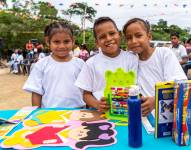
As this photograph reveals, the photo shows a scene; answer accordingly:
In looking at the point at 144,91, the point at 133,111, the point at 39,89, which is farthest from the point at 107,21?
the point at 133,111

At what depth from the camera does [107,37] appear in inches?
65.2

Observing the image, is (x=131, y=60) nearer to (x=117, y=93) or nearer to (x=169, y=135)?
(x=117, y=93)

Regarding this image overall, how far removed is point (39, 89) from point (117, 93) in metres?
0.67

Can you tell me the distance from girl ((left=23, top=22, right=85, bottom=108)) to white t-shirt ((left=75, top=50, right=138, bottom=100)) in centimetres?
26

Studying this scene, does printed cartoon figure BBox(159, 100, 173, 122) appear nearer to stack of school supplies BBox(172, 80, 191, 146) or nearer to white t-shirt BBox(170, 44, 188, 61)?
stack of school supplies BBox(172, 80, 191, 146)

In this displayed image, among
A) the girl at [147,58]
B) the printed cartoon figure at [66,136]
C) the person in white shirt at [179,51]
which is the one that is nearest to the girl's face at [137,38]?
the girl at [147,58]

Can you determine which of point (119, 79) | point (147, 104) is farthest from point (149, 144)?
point (119, 79)

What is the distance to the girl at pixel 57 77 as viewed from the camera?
6.18 feet

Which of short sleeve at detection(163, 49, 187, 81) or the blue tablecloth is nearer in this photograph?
the blue tablecloth

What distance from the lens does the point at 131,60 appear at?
1.69 m

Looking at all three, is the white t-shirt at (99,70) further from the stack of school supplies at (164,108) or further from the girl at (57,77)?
the stack of school supplies at (164,108)

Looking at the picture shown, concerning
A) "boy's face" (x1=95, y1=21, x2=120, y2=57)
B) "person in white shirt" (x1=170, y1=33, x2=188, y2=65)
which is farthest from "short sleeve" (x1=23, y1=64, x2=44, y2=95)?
"person in white shirt" (x1=170, y1=33, x2=188, y2=65)

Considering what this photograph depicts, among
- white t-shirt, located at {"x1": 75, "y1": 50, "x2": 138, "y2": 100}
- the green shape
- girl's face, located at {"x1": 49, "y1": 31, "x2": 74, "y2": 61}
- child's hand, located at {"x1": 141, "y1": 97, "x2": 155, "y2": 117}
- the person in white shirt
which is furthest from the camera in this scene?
the person in white shirt

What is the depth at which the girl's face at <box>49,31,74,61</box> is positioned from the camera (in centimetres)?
187
